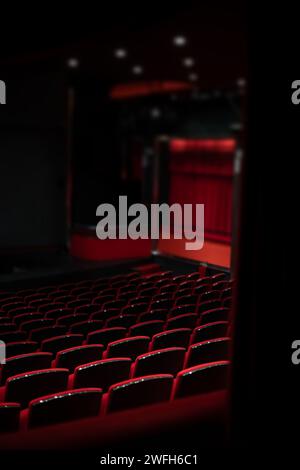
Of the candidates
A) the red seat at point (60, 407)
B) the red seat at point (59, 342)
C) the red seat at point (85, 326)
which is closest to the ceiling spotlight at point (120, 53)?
the red seat at point (85, 326)

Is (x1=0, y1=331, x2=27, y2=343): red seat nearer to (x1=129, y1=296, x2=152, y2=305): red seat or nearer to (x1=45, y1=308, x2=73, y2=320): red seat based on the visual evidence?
(x1=45, y1=308, x2=73, y2=320): red seat

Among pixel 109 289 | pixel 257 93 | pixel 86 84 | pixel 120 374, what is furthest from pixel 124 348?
pixel 86 84

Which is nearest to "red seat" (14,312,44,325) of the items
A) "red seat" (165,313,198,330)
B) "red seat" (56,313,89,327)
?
"red seat" (56,313,89,327)

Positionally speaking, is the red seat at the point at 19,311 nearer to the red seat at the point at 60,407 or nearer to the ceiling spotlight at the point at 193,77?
the red seat at the point at 60,407

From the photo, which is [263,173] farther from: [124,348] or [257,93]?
[124,348]

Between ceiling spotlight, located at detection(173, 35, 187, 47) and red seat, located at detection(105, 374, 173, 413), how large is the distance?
6793mm

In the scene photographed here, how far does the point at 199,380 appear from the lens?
346 cm

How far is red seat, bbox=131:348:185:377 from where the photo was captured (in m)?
3.93

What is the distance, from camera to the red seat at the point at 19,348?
15.6 feet

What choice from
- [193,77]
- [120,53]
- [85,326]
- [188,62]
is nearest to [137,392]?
[85,326]

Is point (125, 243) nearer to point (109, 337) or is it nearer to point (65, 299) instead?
point (65, 299)

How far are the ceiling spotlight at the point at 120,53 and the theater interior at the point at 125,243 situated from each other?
0.08 m

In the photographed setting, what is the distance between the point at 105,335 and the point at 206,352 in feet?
4.31

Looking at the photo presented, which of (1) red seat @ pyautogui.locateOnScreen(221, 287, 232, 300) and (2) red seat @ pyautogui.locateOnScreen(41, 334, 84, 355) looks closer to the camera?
(2) red seat @ pyautogui.locateOnScreen(41, 334, 84, 355)
